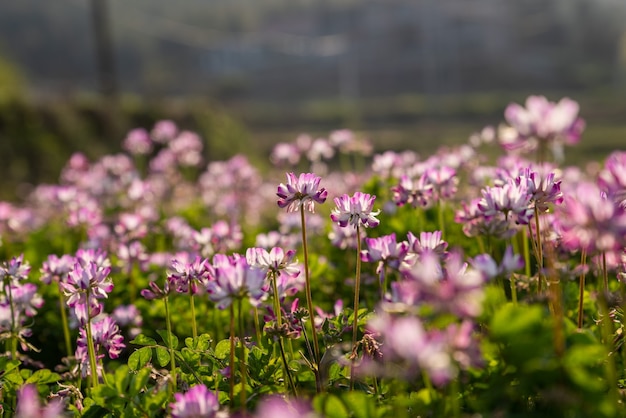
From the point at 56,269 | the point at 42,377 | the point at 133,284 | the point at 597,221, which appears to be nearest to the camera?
the point at 597,221

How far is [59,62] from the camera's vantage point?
4626 inches

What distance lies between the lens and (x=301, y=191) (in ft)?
5.48

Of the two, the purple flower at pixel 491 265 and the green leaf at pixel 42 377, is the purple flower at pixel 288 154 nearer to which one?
the green leaf at pixel 42 377

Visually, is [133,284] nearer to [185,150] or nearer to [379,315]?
[379,315]

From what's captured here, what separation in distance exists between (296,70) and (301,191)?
90.6 m

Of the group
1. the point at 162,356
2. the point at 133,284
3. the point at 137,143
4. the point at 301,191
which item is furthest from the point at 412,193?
the point at 137,143

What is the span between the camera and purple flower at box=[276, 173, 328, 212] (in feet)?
5.44

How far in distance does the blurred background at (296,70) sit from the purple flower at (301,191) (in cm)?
1287

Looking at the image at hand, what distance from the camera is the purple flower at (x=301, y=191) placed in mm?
1658

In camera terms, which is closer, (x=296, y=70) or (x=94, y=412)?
(x=94, y=412)

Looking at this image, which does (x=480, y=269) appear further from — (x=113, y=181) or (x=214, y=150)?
(x=214, y=150)

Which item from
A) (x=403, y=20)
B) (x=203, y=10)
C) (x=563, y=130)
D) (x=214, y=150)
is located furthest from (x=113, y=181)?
(x=203, y=10)

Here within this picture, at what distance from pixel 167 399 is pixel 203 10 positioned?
12779cm

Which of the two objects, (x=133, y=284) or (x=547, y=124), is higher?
(x=547, y=124)
